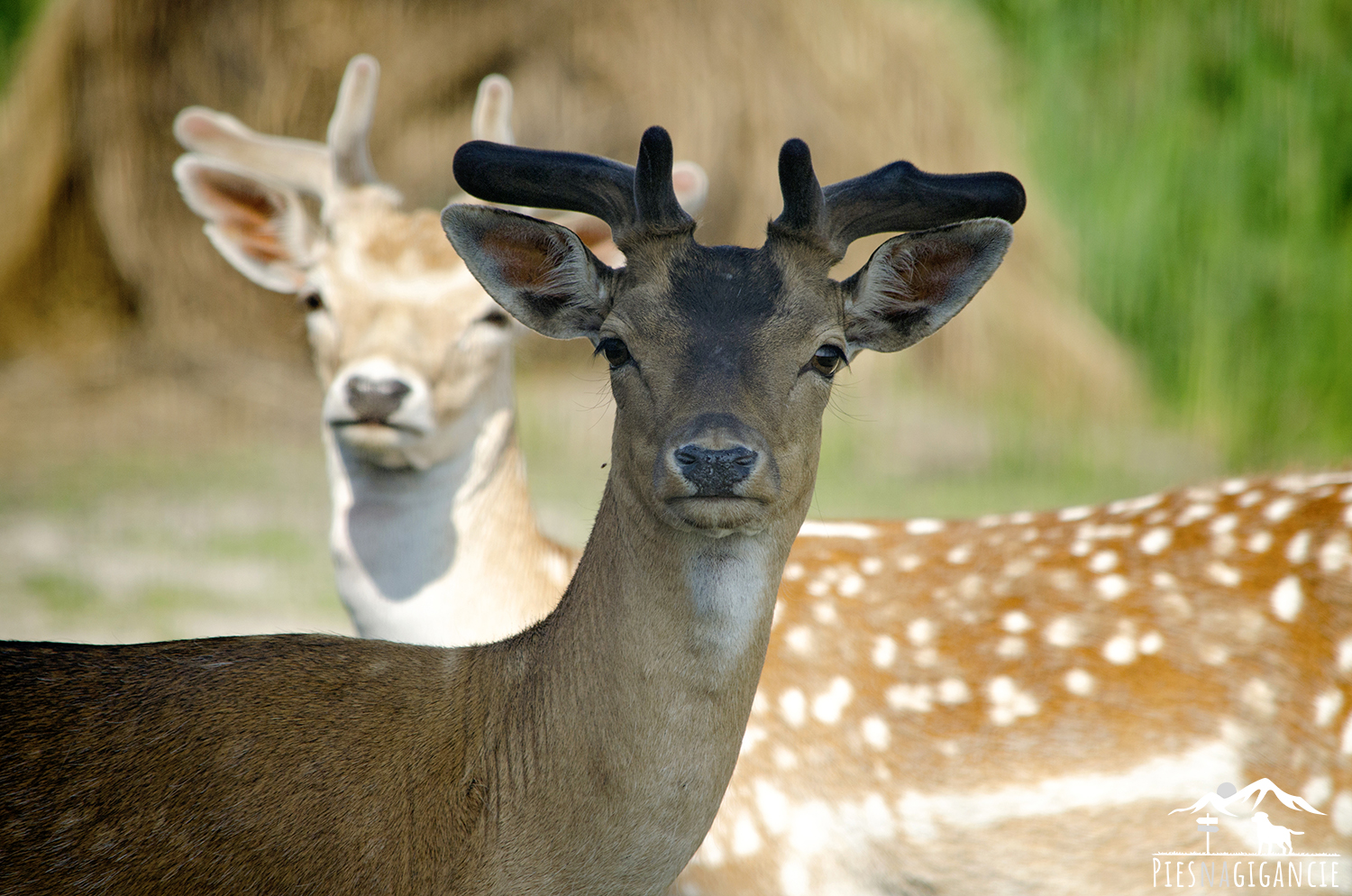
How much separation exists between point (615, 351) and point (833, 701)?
4.90 feet

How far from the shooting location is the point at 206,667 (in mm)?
2627

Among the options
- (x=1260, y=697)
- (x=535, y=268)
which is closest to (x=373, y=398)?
(x=535, y=268)

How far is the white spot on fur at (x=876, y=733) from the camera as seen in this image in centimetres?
365

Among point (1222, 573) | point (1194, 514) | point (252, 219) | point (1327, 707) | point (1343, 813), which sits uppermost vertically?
point (252, 219)

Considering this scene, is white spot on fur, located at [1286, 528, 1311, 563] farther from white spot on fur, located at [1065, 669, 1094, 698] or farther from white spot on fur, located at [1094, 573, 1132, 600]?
white spot on fur, located at [1065, 669, 1094, 698]

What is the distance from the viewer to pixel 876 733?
12.0 ft

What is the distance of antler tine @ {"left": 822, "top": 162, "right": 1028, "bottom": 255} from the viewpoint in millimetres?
2814

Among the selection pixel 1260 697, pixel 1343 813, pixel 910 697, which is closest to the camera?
pixel 1343 813

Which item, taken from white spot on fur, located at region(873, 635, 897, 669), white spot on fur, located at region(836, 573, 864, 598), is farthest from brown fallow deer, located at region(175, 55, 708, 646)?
white spot on fur, located at region(873, 635, 897, 669)

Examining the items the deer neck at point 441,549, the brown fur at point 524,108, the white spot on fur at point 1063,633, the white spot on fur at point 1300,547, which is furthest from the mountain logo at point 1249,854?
the brown fur at point 524,108

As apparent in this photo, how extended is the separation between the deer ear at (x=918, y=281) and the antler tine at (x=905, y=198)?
0.05 m

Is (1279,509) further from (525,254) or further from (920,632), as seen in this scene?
(525,254)

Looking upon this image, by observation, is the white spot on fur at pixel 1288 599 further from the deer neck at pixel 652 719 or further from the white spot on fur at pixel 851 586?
the deer neck at pixel 652 719

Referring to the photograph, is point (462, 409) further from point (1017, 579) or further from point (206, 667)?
point (1017, 579)
